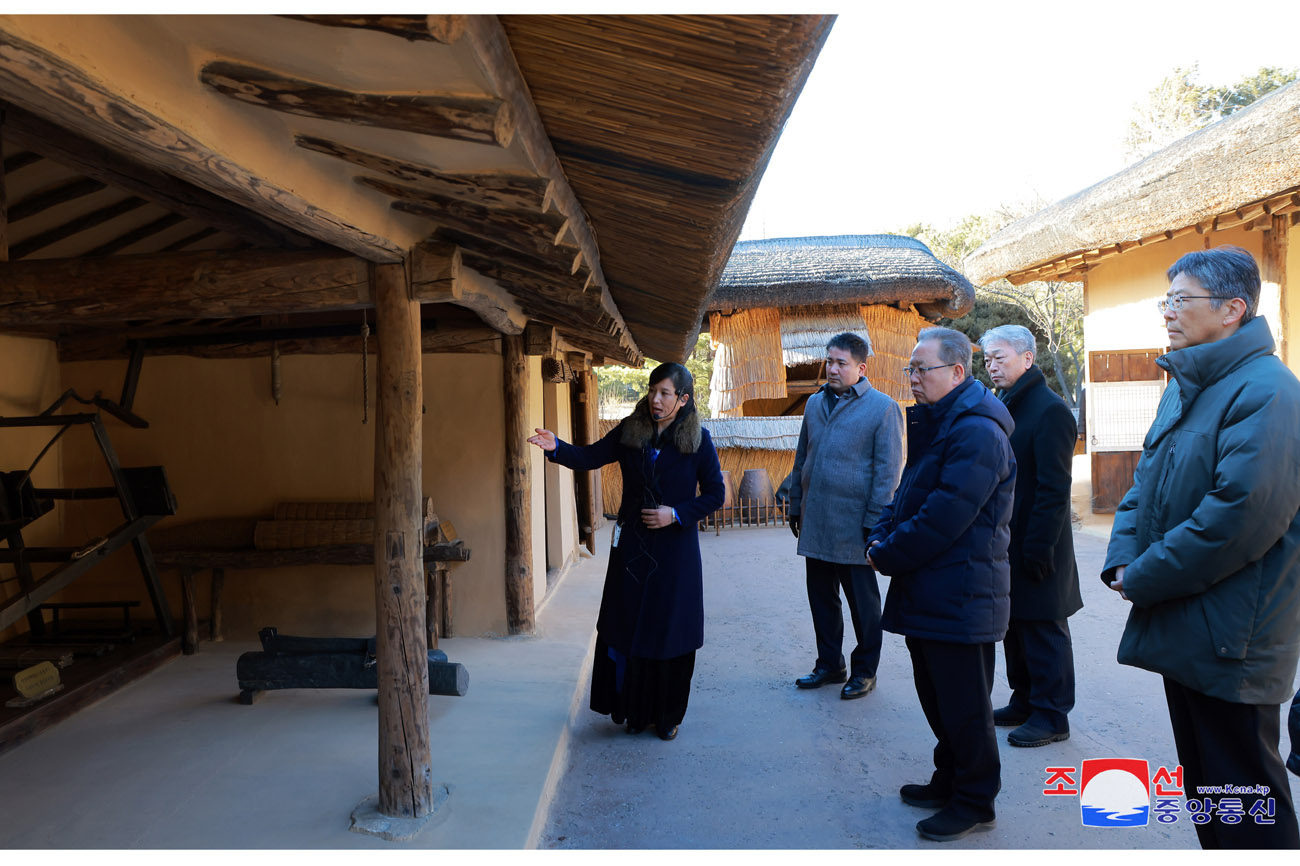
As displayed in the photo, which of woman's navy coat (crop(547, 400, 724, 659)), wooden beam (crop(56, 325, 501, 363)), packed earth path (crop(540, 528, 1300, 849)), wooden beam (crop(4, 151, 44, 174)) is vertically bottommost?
packed earth path (crop(540, 528, 1300, 849))

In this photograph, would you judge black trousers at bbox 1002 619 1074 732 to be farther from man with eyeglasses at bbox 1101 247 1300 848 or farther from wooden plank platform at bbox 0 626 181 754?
wooden plank platform at bbox 0 626 181 754

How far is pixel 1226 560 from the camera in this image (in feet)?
7.11

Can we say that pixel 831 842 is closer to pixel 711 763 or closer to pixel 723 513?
pixel 711 763

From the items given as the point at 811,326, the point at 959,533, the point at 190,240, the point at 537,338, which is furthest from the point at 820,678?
the point at 811,326

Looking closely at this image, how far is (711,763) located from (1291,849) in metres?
2.17

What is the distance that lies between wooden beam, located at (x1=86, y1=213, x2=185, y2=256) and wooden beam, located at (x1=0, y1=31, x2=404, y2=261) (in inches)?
89.2

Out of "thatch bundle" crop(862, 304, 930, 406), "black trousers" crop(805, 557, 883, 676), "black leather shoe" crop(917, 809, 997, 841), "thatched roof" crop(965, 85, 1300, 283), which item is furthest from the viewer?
"thatch bundle" crop(862, 304, 930, 406)

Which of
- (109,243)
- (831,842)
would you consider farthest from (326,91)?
(109,243)

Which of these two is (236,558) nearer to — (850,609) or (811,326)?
(850,609)

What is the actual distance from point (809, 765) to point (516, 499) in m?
2.78

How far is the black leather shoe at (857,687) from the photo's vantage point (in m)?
4.56

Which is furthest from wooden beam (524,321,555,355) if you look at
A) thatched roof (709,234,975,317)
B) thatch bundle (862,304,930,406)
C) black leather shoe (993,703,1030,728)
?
thatch bundle (862,304,930,406)

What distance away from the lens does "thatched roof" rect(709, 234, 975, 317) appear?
13703mm

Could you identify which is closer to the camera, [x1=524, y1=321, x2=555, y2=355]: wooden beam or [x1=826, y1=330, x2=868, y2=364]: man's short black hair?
[x1=826, y1=330, x2=868, y2=364]: man's short black hair
